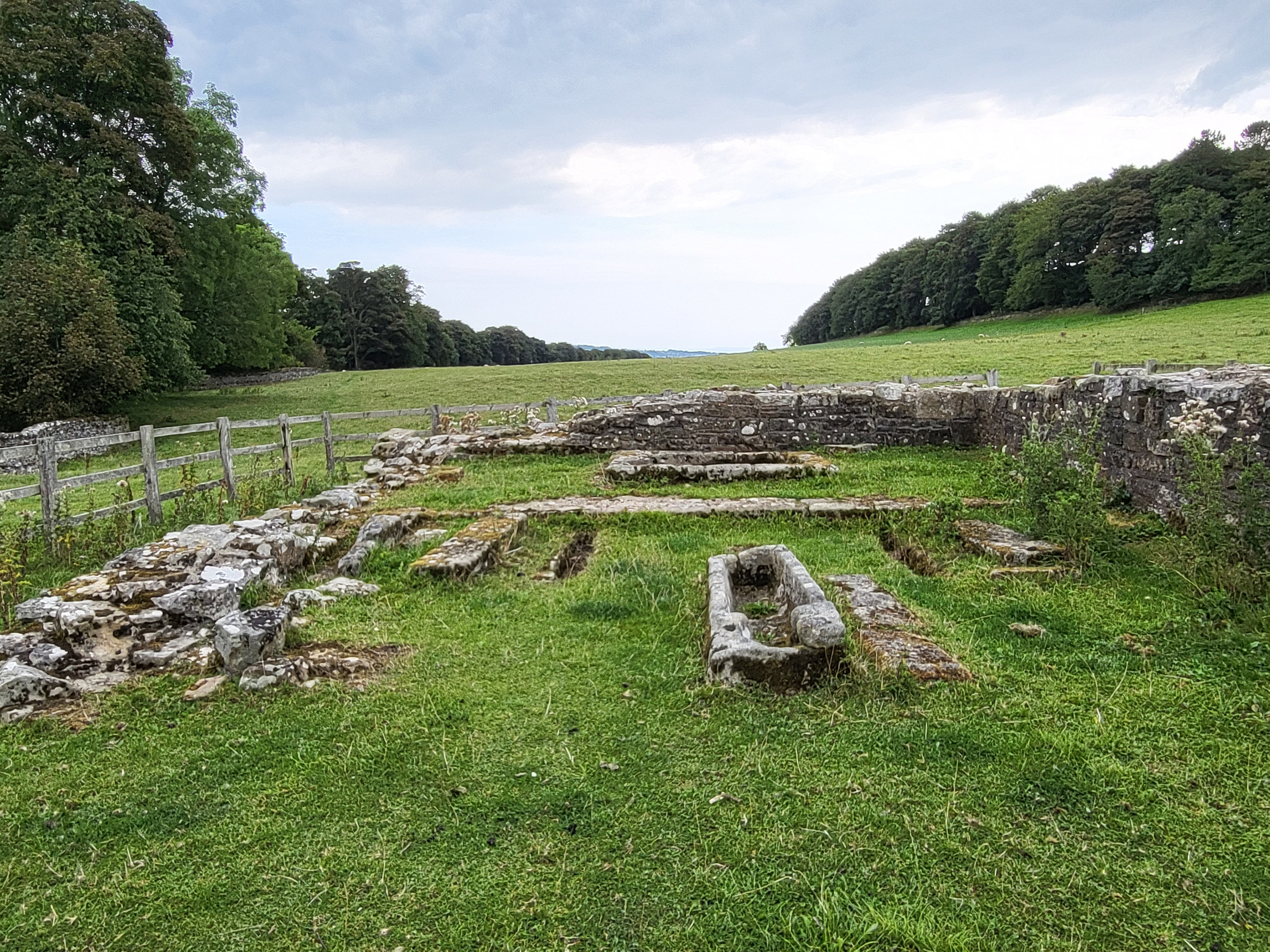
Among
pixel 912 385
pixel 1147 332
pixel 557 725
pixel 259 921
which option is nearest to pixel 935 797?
pixel 557 725

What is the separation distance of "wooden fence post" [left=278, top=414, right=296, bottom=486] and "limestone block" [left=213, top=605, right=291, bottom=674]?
25.3 feet

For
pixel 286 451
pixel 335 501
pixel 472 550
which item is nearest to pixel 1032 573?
pixel 472 550

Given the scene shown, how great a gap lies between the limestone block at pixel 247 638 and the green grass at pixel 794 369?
20.6 meters

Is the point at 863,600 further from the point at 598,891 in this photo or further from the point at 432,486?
the point at 432,486

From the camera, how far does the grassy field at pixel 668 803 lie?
262 centimetres

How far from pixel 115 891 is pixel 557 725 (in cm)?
212

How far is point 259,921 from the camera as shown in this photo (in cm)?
271

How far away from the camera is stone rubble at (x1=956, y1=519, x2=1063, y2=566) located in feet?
20.6

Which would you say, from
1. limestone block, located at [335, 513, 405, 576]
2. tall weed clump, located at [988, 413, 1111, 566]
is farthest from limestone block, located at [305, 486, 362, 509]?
tall weed clump, located at [988, 413, 1111, 566]

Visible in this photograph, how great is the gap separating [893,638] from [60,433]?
23.8 meters

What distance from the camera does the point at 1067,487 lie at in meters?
6.96

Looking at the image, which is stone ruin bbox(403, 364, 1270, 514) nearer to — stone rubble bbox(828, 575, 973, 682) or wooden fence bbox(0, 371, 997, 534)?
wooden fence bbox(0, 371, 997, 534)

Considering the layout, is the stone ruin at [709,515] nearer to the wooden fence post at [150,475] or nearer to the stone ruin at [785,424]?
the stone ruin at [785,424]

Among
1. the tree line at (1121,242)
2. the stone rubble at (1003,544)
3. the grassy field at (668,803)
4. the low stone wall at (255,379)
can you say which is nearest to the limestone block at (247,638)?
the grassy field at (668,803)
